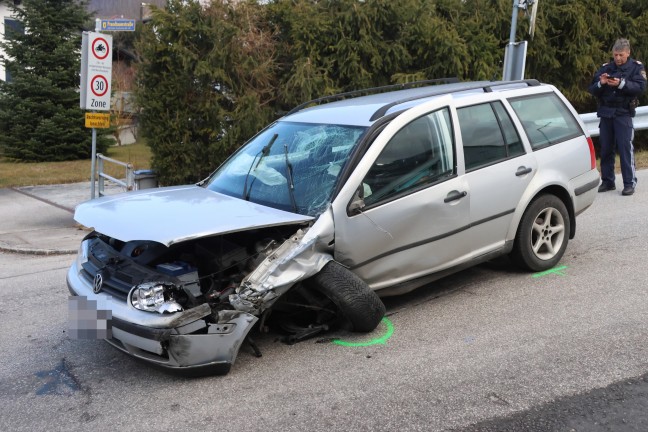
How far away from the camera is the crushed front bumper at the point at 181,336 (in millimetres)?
3730

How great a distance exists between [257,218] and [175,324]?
2.87 ft

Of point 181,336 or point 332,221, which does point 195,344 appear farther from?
point 332,221

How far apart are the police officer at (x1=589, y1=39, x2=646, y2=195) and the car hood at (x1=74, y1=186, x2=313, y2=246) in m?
5.90

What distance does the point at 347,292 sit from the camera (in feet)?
13.9

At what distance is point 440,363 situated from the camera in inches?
160

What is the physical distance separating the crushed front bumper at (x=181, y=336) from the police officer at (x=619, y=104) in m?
6.56

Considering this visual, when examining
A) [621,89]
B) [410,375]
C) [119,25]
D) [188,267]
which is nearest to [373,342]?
[410,375]

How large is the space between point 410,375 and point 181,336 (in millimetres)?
1392

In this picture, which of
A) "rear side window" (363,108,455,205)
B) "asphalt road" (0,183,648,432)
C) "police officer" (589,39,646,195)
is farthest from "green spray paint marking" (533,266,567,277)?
"police officer" (589,39,646,195)

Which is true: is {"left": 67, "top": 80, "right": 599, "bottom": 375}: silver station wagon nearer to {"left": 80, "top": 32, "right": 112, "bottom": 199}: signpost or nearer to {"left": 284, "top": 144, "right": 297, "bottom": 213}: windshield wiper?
{"left": 284, "top": 144, "right": 297, "bottom": 213}: windshield wiper

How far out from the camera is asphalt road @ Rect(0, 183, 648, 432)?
135 inches

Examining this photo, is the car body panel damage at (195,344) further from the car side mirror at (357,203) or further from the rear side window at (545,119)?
the rear side window at (545,119)

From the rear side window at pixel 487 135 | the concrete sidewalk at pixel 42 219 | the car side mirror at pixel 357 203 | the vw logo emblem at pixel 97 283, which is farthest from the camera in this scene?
the concrete sidewalk at pixel 42 219

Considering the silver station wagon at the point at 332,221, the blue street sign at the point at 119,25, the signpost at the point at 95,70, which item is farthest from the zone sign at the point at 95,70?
the silver station wagon at the point at 332,221
